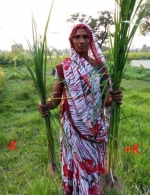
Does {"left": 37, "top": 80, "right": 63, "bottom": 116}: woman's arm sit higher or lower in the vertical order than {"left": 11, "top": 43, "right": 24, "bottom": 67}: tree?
lower

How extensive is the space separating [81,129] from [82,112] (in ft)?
0.42

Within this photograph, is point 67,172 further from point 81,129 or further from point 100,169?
point 81,129

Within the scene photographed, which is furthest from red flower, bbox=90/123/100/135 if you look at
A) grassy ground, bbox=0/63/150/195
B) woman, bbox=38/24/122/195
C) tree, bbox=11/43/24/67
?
tree, bbox=11/43/24/67

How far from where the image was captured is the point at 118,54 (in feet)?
5.15

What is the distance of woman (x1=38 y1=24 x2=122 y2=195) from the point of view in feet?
5.90

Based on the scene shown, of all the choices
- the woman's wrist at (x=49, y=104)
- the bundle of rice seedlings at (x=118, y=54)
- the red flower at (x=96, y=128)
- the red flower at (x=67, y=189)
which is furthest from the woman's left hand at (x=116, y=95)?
the red flower at (x=67, y=189)

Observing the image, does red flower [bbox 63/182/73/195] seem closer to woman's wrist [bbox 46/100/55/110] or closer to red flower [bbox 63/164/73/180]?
red flower [bbox 63/164/73/180]

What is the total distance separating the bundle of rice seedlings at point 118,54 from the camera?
4.83ft

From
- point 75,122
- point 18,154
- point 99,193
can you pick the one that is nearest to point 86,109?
point 75,122

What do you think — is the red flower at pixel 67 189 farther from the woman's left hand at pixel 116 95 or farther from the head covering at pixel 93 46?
the head covering at pixel 93 46

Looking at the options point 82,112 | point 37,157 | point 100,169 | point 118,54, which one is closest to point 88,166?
point 100,169

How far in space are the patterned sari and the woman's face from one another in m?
0.04

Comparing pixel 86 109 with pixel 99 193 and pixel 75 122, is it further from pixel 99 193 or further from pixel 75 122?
pixel 99 193

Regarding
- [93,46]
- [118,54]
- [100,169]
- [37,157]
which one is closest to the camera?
[118,54]
